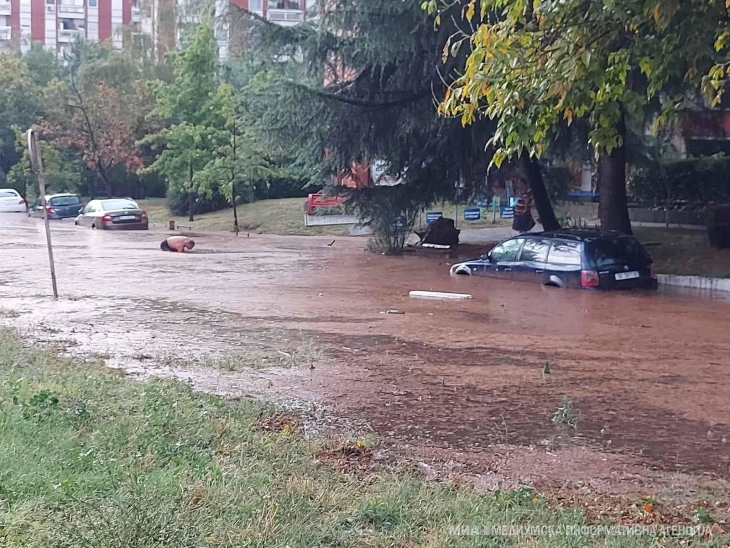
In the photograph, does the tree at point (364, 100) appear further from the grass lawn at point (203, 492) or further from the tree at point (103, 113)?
the tree at point (103, 113)

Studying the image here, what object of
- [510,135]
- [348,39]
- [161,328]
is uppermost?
[348,39]

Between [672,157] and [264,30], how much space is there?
1563 cm

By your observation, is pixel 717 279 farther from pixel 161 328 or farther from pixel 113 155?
pixel 113 155

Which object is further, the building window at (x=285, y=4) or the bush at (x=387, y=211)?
the building window at (x=285, y=4)

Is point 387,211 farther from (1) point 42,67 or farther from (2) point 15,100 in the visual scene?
(1) point 42,67

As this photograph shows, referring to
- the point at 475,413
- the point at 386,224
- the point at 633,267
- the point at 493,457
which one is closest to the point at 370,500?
the point at 493,457

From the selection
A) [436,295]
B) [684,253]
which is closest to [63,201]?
[684,253]

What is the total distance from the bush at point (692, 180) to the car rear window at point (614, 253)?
11761 millimetres

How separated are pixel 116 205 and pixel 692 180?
2197 centimetres

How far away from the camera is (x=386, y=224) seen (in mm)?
25578

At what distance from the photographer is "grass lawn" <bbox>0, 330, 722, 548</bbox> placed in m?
4.47

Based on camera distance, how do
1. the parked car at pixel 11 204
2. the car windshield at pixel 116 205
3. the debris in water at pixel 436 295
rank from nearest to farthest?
the debris in water at pixel 436 295, the car windshield at pixel 116 205, the parked car at pixel 11 204

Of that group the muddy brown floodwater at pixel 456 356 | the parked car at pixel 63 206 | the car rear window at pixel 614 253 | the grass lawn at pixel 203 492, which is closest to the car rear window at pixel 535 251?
the muddy brown floodwater at pixel 456 356

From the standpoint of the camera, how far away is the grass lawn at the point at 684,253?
20.2m
